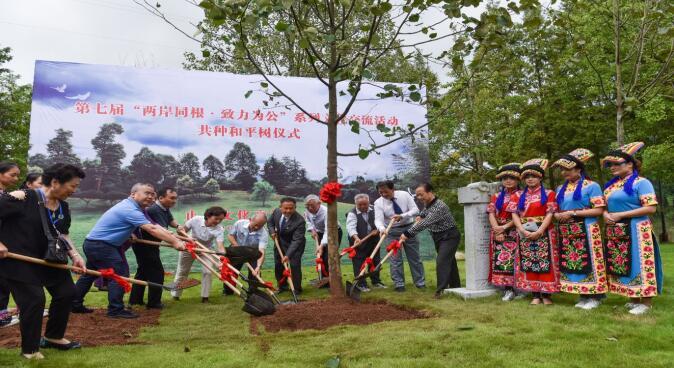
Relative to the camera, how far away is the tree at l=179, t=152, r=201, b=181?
1055 centimetres

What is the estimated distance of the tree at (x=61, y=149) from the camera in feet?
31.4

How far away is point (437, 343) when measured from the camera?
388cm

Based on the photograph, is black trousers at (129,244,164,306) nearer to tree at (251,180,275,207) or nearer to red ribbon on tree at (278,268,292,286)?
red ribbon on tree at (278,268,292,286)

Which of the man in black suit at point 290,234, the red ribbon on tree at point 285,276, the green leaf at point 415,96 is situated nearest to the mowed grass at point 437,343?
the red ribbon on tree at point 285,276

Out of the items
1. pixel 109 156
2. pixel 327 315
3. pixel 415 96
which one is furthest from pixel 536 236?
pixel 109 156

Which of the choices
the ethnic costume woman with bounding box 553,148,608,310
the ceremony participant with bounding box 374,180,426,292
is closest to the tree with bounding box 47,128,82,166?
the ceremony participant with bounding box 374,180,426,292

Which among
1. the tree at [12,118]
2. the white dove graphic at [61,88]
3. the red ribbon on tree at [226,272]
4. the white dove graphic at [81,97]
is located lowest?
the red ribbon on tree at [226,272]

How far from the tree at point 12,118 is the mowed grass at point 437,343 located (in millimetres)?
19272

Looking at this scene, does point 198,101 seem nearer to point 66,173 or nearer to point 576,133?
point 66,173

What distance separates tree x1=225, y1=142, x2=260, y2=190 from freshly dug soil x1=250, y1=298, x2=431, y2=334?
221 inches

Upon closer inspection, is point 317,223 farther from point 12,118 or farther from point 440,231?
point 12,118

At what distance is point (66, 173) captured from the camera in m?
3.98

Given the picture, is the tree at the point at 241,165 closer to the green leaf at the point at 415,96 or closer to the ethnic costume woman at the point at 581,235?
the green leaf at the point at 415,96

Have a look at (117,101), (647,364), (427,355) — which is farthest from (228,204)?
(647,364)
